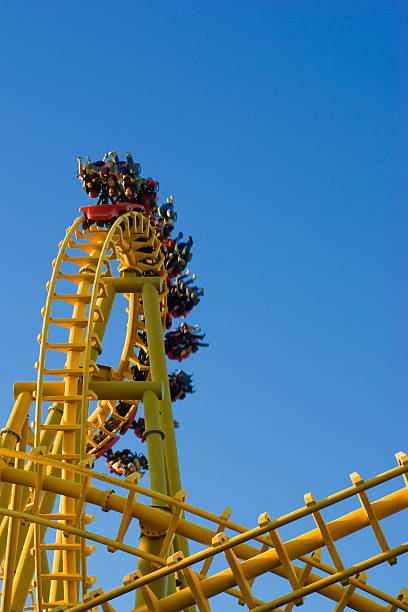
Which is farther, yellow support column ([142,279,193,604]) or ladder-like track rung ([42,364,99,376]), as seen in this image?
yellow support column ([142,279,193,604])

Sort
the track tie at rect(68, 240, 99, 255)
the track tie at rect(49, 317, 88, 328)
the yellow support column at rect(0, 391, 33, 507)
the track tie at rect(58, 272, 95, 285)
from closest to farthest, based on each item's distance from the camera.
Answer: the yellow support column at rect(0, 391, 33, 507), the track tie at rect(49, 317, 88, 328), the track tie at rect(58, 272, 95, 285), the track tie at rect(68, 240, 99, 255)

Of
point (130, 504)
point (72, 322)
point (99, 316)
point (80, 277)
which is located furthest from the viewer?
point (80, 277)

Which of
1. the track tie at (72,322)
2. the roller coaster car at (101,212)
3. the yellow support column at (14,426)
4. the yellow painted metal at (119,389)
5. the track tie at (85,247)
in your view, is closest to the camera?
the yellow support column at (14,426)

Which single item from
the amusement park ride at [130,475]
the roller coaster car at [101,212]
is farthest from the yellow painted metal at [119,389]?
the roller coaster car at [101,212]

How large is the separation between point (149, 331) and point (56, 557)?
2.90 metres

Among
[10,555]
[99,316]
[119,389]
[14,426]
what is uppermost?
[99,316]

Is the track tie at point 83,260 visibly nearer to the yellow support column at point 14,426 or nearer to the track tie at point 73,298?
the track tie at point 73,298

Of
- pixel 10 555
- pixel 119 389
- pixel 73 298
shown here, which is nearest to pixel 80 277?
pixel 73 298

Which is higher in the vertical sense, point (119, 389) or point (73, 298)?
point (73, 298)

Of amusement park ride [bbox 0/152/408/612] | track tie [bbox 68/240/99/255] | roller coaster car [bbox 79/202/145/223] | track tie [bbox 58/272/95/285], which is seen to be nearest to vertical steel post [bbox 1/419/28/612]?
amusement park ride [bbox 0/152/408/612]

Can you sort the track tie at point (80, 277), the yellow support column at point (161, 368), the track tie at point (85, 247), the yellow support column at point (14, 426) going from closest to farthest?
1. the yellow support column at point (14, 426)
2. the yellow support column at point (161, 368)
3. the track tie at point (80, 277)
4. the track tie at point (85, 247)

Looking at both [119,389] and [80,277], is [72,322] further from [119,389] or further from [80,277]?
[119,389]

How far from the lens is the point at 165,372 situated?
34.0 ft

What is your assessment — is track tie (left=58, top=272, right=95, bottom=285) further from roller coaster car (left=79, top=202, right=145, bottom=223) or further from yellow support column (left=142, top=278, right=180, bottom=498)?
roller coaster car (left=79, top=202, right=145, bottom=223)
